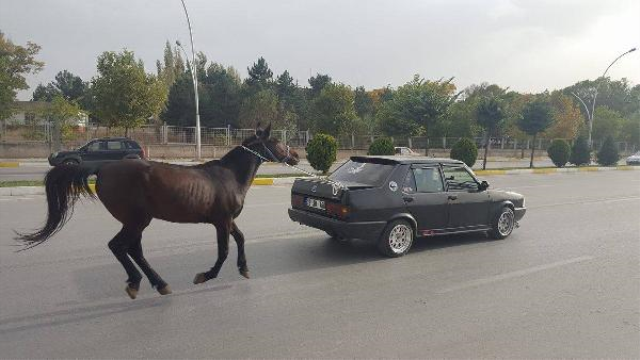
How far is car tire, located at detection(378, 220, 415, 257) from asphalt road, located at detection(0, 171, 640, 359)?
0.50 feet

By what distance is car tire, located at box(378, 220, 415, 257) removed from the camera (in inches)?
265

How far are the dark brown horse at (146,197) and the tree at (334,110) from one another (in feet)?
107

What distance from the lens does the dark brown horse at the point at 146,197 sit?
4574 mm

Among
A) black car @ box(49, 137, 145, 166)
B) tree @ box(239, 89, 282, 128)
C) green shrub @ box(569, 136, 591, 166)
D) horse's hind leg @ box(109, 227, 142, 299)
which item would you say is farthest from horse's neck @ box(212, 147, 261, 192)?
tree @ box(239, 89, 282, 128)

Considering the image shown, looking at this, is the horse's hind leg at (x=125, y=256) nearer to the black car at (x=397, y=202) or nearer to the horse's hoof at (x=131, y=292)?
the horse's hoof at (x=131, y=292)

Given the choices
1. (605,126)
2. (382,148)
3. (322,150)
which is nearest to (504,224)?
(322,150)

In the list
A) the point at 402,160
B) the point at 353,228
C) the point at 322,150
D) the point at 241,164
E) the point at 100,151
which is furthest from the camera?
the point at 322,150

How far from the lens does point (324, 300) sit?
4.95 m

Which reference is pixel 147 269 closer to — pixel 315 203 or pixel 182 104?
pixel 315 203

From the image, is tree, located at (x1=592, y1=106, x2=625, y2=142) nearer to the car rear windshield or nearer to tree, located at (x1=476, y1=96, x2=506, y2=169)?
tree, located at (x1=476, y1=96, x2=506, y2=169)

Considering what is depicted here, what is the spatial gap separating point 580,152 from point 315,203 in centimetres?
3291

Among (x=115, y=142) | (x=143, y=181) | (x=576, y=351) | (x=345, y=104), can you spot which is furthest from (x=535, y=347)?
(x=345, y=104)

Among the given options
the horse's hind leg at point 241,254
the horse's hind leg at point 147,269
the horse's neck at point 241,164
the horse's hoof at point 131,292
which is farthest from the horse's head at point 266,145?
the horse's hoof at point 131,292

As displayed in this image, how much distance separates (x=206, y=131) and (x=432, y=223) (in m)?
27.8
